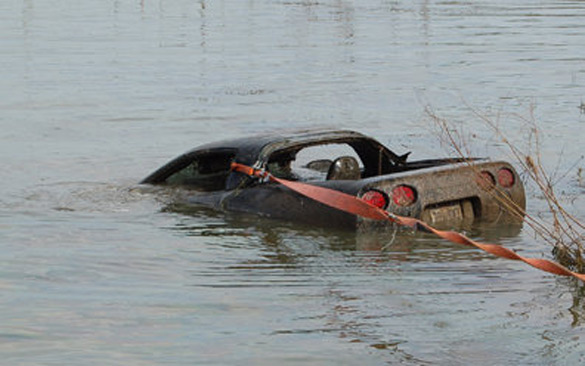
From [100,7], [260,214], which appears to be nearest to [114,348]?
[260,214]

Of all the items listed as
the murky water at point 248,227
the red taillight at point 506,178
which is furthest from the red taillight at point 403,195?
the red taillight at point 506,178

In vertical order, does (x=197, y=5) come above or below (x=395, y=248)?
above

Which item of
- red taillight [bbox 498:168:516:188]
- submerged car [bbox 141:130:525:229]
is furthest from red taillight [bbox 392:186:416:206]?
red taillight [bbox 498:168:516:188]

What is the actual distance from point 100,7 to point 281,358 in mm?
40005

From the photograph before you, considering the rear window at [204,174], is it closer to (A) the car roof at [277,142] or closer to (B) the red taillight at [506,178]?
(A) the car roof at [277,142]

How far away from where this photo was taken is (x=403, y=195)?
383 inches

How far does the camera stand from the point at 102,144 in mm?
A: 16312

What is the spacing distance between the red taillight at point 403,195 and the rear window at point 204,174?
7.21ft

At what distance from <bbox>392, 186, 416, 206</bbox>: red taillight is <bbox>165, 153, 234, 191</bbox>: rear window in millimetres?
2198

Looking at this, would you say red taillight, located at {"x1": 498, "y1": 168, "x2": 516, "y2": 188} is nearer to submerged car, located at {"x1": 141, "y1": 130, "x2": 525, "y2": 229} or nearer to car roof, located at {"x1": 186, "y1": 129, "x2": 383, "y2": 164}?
submerged car, located at {"x1": 141, "y1": 130, "x2": 525, "y2": 229}

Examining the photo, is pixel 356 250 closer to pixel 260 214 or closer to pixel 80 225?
pixel 260 214

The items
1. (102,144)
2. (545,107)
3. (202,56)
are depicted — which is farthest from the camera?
(202,56)

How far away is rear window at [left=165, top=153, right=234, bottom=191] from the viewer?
11.5 meters

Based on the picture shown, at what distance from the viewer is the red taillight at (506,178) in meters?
10.4
